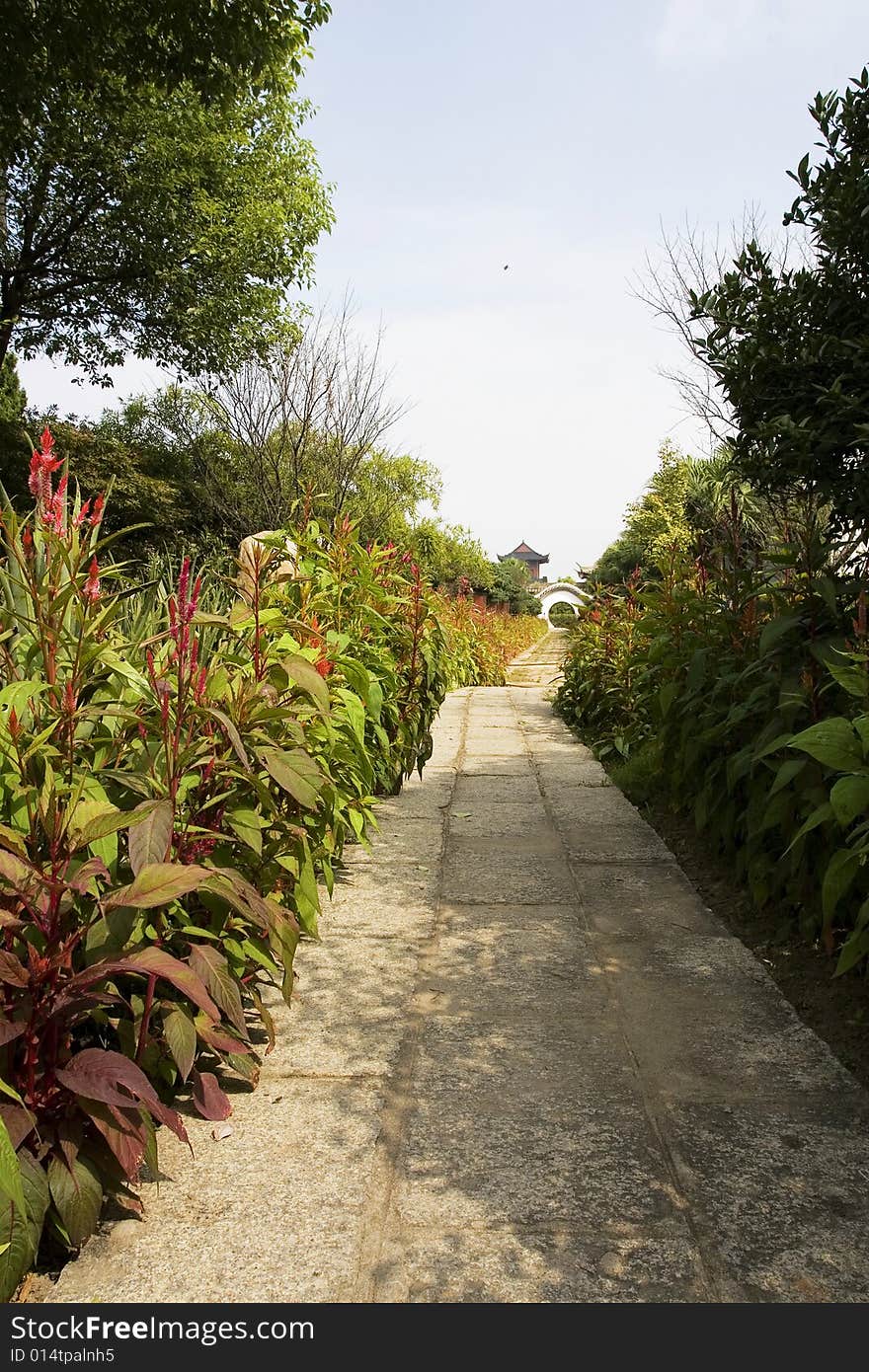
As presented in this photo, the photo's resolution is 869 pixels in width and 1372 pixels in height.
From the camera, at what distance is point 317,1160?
205 centimetres

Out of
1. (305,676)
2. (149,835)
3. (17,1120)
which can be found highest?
(305,676)

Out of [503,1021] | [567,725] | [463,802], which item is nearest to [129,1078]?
[503,1021]

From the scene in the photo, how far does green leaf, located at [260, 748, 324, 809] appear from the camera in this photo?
2.19 metres

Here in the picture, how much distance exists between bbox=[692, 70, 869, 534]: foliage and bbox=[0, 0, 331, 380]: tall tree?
9.72 m

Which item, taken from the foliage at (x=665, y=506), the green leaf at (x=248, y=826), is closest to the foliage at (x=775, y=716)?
the green leaf at (x=248, y=826)

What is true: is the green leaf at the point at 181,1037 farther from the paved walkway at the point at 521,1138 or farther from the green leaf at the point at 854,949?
the green leaf at the point at 854,949

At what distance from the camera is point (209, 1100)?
217 cm

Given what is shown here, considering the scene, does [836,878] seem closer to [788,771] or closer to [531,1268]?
[788,771]

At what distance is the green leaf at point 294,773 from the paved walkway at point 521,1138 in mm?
751

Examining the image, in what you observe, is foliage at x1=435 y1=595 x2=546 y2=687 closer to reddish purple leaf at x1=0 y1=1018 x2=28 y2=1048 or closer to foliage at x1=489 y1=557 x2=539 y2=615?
reddish purple leaf at x1=0 y1=1018 x2=28 y2=1048

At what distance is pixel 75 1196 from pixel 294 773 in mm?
934

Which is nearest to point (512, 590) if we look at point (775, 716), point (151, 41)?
point (151, 41)

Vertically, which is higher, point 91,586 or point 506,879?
point 91,586

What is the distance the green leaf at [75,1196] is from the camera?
1.63 meters
